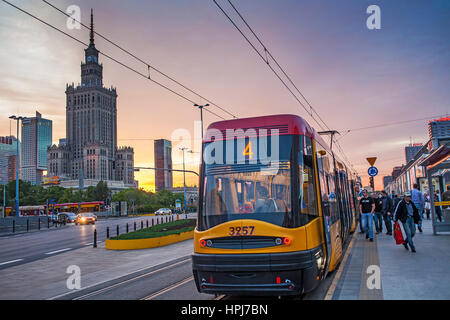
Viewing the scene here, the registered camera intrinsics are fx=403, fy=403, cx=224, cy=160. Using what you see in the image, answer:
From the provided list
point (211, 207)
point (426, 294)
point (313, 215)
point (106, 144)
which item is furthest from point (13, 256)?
point (106, 144)

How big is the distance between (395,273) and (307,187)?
3.21 m

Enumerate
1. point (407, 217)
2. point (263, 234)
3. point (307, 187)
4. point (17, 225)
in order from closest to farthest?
point (263, 234), point (307, 187), point (407, 217), point (17, 225)

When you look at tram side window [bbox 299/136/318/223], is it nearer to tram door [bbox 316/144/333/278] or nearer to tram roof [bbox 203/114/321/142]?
tram roof [bbox 203/114/321/142]

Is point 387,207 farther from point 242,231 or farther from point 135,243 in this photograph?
point 242,231

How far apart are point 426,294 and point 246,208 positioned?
325cm

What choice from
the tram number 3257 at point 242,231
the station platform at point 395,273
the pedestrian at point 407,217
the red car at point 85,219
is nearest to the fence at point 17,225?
the red car at point 85,219

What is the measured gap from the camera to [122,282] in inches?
394

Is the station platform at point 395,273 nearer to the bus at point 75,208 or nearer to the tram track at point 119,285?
the tram track at point 119,285

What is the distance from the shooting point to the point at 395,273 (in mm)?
8320

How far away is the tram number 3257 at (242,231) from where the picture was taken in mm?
6359

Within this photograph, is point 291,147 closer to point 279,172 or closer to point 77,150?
point 279,172

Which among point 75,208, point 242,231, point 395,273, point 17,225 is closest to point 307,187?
point 242,231

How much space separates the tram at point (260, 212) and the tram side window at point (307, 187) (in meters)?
0.02

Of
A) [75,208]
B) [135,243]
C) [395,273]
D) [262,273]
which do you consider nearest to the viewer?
[262,273]
